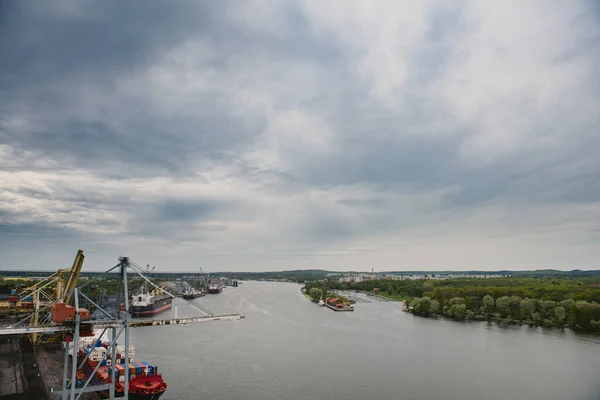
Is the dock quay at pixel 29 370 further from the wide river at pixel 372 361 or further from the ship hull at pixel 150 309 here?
the ship hull at pixel 150 309

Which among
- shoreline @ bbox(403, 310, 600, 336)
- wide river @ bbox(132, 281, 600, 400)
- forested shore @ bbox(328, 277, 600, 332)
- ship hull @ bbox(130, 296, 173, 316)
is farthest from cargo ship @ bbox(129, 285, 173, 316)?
forested shore @ bbox(328, 277, 600, 332)

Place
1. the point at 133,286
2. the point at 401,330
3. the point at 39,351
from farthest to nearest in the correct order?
the point at 133,286, the point at 401,330, the point at 39,351

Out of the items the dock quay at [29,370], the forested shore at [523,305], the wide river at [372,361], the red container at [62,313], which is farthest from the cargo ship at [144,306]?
the red container at [62,313]

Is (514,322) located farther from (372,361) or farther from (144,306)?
(144,306)

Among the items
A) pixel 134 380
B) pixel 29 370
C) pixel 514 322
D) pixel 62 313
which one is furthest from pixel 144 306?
pixel 514 322

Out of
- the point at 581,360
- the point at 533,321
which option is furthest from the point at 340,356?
the point at 533,321

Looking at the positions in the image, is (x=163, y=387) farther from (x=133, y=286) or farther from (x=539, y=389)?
(x=133, y=286)
